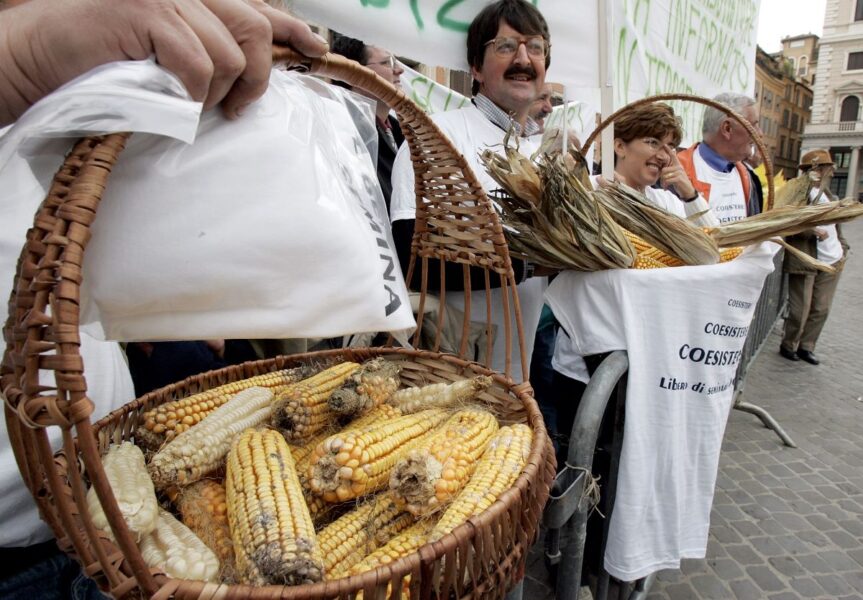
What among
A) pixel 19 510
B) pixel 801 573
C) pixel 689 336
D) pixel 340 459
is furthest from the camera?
pixel 801 573

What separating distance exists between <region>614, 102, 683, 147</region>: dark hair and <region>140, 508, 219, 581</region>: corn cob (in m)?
2.41

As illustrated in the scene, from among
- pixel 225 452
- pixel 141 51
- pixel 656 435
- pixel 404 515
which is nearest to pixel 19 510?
pixel 225 452

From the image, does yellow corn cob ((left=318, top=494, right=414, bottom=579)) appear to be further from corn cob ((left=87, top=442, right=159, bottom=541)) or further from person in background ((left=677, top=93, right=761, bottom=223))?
person in background ((left=677, top=93, right=761, bottom=223))

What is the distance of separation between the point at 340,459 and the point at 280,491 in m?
0.14

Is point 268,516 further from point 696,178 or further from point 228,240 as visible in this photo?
point 696,178

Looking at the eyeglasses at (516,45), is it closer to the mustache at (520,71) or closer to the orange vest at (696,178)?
the mustache at (520,71)

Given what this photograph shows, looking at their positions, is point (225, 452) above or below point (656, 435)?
above

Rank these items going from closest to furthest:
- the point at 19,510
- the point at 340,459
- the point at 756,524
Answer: the point at 19,510 < the point at 340,459 < the point at 756,524

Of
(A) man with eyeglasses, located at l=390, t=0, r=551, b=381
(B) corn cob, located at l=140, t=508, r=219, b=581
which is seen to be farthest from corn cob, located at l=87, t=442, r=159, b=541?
(A) man with eyeglasses, located at l=390, t=0, r=551, b=381

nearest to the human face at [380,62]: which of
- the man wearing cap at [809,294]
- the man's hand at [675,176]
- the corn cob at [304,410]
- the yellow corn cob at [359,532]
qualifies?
the man's hand at [675,176]

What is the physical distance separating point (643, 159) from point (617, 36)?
2.04 ft

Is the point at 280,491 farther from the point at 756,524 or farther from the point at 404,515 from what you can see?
the point at 756,524

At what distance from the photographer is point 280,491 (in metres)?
0.98

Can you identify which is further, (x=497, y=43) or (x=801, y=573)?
(x=801, y=573)
